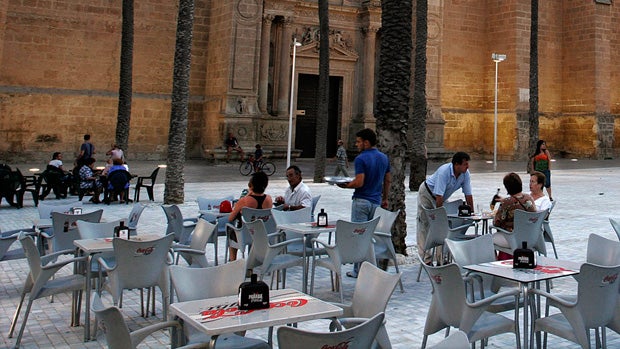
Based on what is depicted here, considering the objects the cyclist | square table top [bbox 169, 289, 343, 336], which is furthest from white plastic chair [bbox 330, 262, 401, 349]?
the cyclist

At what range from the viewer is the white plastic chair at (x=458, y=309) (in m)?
4.02

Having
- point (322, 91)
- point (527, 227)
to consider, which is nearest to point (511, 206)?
point (527, 227)

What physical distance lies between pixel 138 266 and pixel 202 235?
1033 millimetres

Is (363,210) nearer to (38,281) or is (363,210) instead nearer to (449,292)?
(449,292)

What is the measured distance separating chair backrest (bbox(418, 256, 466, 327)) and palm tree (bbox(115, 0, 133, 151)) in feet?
45.7

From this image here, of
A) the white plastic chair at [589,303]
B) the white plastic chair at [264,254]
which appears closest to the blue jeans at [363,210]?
the white plastic chair at [264,254]

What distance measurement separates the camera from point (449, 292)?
4.11 metres

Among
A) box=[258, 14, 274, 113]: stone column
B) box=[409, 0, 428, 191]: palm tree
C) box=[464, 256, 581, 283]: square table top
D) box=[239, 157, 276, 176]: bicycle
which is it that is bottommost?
box=[464, 256, 581, 283]: square table top

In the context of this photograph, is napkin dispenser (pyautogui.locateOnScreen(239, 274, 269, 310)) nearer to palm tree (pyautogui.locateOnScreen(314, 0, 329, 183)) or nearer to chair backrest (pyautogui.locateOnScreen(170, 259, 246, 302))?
chair backrest (pyautogui.locateOnScreen(170, 259, 246, 302))

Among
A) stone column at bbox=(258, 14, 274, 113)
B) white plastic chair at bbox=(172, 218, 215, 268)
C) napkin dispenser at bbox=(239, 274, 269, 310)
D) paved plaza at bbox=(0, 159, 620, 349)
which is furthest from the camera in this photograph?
stone column at bbox=(258, 14, 274, 113)

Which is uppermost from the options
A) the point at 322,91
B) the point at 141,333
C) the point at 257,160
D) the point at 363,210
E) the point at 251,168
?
the point at 322,91

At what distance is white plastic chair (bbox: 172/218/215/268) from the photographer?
578 cm

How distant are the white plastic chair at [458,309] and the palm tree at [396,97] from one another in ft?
15.5

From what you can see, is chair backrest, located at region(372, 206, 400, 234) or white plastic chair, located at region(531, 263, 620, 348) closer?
white plastic chair, located at region(531, 263, 620, 348)
